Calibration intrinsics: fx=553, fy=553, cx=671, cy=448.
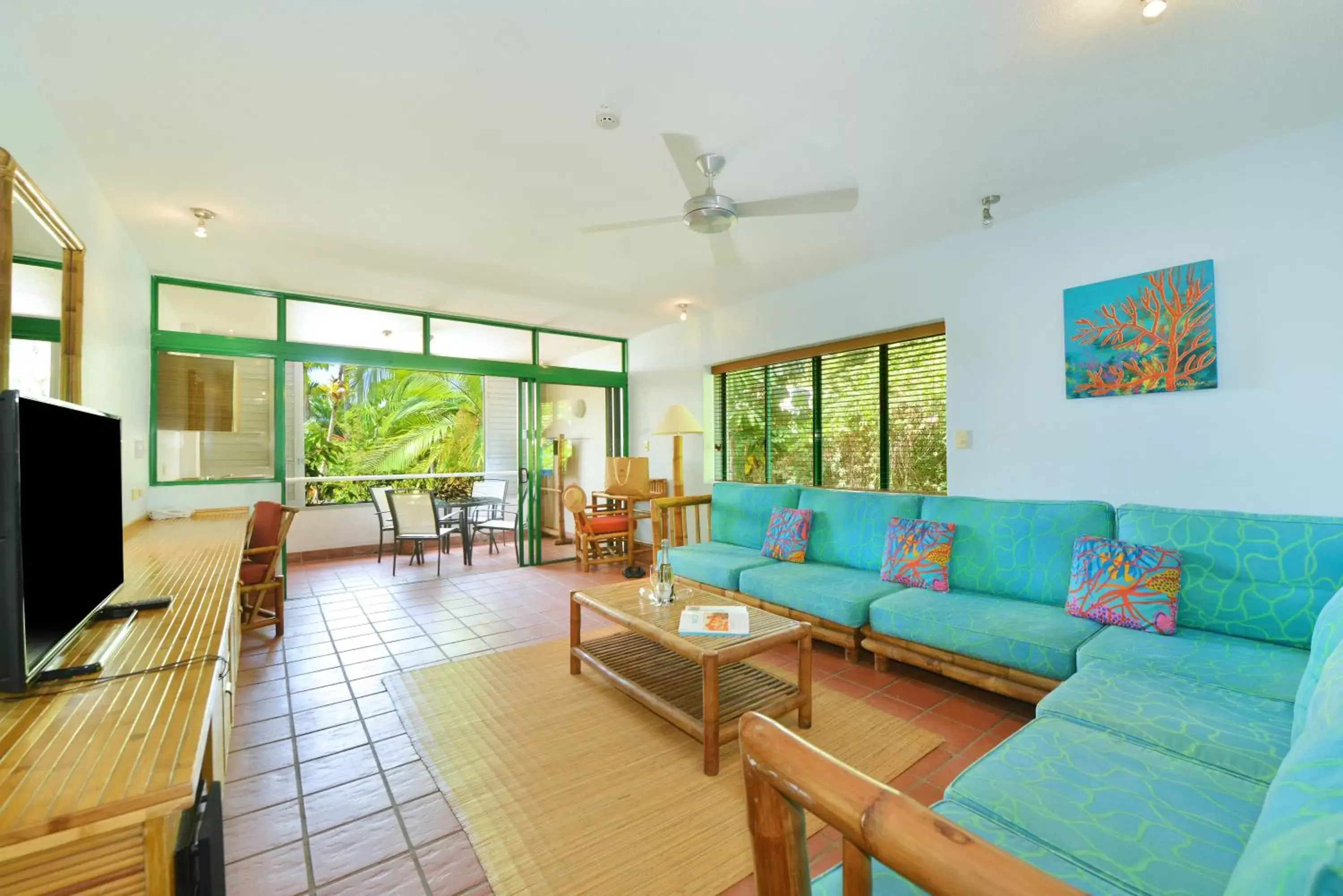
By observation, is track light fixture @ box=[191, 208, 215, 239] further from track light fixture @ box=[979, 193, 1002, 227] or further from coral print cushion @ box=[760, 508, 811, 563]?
track light fixture @ box=[979, 193, 1002, 227]

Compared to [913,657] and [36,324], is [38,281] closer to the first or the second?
[36,324]

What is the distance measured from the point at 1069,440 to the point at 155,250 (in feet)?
19.4

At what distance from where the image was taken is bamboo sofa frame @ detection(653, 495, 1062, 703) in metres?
2.40

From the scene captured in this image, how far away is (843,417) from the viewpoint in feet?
14.6

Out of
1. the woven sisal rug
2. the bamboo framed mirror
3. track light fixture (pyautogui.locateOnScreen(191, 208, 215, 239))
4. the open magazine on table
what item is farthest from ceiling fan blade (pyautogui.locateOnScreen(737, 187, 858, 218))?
track light fixture (pyautogui.locateOnScreen(191, 208, 215, 239))

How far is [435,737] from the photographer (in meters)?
2.37

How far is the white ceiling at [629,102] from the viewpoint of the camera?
177cm

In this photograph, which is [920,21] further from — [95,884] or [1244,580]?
[95,884]

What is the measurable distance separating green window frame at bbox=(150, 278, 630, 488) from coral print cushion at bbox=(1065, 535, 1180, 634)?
191 inches

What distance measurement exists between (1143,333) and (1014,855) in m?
2.93

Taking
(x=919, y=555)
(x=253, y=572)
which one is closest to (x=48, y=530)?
(x=253, y=572)

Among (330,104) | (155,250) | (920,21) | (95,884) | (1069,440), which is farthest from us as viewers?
(155,250)

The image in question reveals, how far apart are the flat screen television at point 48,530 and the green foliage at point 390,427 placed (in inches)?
222

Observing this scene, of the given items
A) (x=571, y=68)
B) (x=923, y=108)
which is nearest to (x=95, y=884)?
(x=571, y=68)
